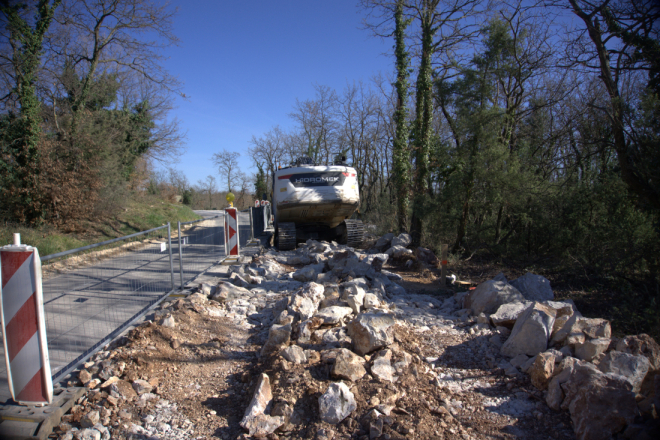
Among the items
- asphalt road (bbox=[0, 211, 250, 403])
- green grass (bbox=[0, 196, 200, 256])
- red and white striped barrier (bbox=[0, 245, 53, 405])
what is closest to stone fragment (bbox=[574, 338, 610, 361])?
red and white striped barrier (bbox=[0, 245, 53, 405])

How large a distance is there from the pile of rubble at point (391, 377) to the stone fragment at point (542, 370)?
1cm

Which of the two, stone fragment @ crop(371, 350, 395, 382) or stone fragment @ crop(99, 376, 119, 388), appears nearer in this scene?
stone fragment @ crop(99, 376, 119, 388)

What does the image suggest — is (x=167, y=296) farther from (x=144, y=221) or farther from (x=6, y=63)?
(x=144, y=221)

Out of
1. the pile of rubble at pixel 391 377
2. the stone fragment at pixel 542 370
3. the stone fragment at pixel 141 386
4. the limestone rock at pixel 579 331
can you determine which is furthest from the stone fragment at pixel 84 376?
the limestone rock at pixel 579 331

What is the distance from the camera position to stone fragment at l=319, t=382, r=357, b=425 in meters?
2.96

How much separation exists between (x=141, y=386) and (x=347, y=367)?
1880 mm

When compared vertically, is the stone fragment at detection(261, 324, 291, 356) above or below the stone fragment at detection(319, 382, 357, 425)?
above

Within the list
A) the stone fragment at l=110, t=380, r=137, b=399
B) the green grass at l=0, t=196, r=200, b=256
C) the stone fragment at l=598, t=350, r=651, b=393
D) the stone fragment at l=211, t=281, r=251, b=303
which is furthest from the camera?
the green grass at l=0, t=196, r=200, b=256

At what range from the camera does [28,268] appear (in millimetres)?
2932

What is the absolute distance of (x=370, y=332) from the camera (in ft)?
12.5

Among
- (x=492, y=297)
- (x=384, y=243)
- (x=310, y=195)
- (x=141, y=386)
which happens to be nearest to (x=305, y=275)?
(x=492, y=297)

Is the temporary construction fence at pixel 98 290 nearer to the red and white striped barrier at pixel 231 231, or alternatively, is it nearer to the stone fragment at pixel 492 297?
the red and white striped barrier at pixel 231 231

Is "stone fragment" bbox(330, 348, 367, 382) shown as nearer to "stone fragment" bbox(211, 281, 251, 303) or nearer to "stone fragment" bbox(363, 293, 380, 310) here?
"stone fragment" bbox(363, 293, 380, 310)

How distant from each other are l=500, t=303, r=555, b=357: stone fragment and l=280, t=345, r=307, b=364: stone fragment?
2198 mm
